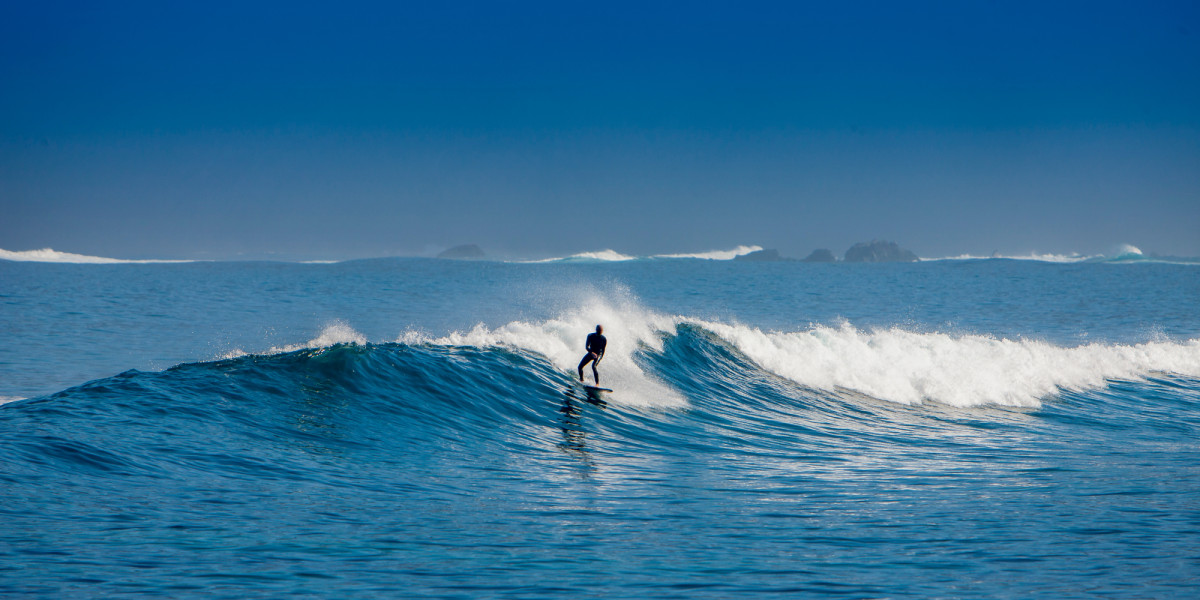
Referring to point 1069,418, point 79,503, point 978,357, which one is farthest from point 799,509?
point 978,357

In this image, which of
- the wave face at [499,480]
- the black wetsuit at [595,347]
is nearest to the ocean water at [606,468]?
the wave face at [499,480]

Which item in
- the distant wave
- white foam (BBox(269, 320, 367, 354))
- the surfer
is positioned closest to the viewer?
the surfer

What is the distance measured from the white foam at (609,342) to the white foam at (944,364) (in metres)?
2.75

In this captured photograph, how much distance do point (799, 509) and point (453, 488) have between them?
428 cm

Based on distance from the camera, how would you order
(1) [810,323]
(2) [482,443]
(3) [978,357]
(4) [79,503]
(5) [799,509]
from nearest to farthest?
1. (4) [79,503]
2. (5) [799,509]
3. (2) [482,443]
4. (3) [978,357]
5. (1) [810,323]

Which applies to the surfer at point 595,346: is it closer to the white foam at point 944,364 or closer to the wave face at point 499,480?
the wave face at point 499,480

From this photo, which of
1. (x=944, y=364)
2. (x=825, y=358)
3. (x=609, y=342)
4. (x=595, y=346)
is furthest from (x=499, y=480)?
(x=944, y=364)

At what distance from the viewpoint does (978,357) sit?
23.2 metres

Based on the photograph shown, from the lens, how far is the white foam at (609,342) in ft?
59.8

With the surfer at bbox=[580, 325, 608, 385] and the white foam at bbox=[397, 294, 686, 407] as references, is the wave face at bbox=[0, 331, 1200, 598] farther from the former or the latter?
the surfer at bbox=[580, 325, 608, 385]

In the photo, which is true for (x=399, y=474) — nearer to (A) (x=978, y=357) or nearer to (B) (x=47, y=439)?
(B) (x=47, y=439)

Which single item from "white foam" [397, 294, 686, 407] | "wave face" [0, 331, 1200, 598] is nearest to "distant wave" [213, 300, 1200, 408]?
"white foam" [397, 294, 686, 407]

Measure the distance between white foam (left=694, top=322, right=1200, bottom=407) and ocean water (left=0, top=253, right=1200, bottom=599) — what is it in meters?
0.11

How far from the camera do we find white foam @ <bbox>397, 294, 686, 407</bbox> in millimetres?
18219
